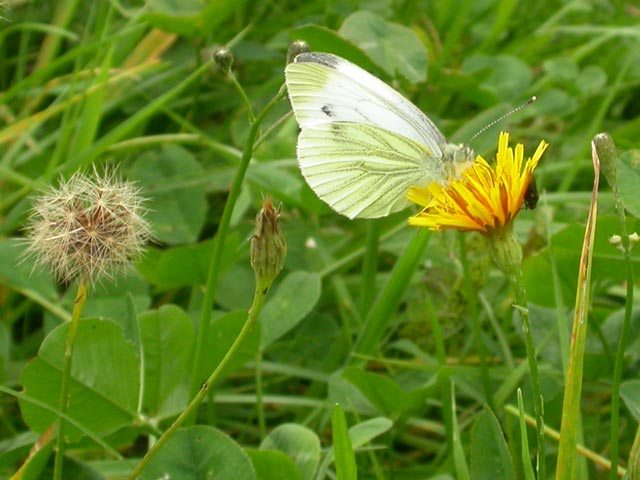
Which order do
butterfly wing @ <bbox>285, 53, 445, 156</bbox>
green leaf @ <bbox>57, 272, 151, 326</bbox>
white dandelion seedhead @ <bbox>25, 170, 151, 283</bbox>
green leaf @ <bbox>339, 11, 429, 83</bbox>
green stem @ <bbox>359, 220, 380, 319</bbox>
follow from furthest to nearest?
green leaf @ <bbox>339, 11, 429, 83</bbox>
green stem @ <bbox>359, 220, 380, 319</bbox>
green leaf @ <bbox>57, 272, 151, 326</bbox>
butterfly wing @ <bbox>285, 53, 445, 156</bbox>
white dandelion seedhead @ <bbox>25, 170, 151, 283</bbox>

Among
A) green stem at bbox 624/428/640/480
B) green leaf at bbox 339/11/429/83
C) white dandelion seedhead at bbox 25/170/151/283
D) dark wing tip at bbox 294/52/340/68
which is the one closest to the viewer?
green stem at bbox 624/428/640/480

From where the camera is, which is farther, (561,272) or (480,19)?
(480,19)

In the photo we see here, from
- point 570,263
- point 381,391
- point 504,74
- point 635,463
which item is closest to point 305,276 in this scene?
point 381,391

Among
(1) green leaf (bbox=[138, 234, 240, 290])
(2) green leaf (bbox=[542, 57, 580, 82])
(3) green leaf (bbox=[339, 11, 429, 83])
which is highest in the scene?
(3) green leaf (bbox=[339, 11, 429, 83])

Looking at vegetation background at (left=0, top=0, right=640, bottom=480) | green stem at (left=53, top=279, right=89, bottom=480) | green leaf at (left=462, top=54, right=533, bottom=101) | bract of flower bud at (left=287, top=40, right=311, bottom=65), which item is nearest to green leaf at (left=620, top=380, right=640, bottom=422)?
vegetation background at (left=0, top=0, right=640, bottom=480)

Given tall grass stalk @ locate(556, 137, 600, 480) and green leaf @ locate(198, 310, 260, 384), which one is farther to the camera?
green leaf @ locate(198, 310, 260, 384)

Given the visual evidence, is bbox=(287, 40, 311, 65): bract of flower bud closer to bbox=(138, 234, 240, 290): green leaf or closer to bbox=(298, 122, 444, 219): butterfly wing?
bbox=(298, 122, 444, 219): butterfly wing

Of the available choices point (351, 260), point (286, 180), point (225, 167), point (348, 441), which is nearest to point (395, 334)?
point (351, 260)

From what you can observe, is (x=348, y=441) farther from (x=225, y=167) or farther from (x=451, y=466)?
(x=225, y=167)
